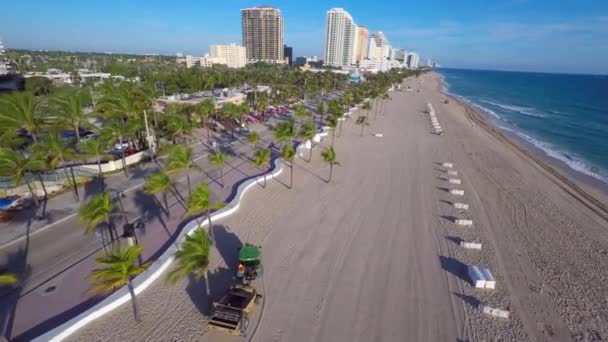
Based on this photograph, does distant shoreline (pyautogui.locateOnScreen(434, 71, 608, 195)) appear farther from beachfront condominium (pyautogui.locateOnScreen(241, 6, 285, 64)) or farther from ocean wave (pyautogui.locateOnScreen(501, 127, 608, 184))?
beachfront condominium (pyautogui.locateOnScreen(241, 6, 285, 64))

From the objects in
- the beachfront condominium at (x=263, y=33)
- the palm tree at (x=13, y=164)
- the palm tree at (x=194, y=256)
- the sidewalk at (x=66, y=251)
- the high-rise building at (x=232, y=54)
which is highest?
the beachfront condominium at (x=263, y=33)

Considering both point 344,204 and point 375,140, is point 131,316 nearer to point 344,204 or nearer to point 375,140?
point 344,204

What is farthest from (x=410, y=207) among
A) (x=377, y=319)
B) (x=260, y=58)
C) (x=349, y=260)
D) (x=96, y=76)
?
(x=260, y=58)

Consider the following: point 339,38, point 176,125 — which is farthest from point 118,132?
point 339,38

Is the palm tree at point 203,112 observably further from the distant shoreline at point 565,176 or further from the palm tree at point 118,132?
the distant shoreline at point 565,176

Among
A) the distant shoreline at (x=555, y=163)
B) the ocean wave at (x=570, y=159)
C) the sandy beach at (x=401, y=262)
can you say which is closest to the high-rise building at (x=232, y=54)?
the distant shoreline at (x=555, y=163)

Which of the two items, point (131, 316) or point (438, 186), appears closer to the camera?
point (131, 316)

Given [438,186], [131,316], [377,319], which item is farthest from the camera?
[438,186]

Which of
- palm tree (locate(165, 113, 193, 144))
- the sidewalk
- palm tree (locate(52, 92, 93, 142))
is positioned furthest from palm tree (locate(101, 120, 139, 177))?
palm tree (locate(165, 113, 193, 144))
